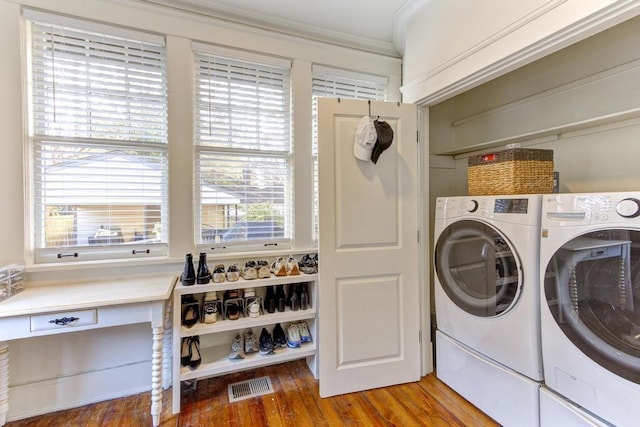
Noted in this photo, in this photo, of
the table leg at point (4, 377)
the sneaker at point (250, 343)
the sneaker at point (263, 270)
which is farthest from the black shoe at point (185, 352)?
the table leg at point (4, 377)

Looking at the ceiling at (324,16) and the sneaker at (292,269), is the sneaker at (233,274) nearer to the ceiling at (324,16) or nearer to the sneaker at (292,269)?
the sneaker at (292,269)

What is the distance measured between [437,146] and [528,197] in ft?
4.39

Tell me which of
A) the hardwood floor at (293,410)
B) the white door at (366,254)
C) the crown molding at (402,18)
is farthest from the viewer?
the crown molding at (402,18)

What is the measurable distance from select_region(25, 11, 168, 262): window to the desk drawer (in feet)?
1.65

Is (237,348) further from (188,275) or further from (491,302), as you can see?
(491,302)

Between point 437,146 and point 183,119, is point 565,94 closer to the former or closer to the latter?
point 437,146

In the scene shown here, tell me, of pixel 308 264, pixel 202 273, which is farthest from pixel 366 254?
pixel 202 273

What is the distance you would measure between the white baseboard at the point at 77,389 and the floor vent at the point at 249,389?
565 millimetres

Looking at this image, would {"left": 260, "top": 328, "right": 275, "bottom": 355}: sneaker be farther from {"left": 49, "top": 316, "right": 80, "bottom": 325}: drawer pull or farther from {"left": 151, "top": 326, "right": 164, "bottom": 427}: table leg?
{"left": 49, "top": 316, "right": 80, "bottom": 325}: drawer pull

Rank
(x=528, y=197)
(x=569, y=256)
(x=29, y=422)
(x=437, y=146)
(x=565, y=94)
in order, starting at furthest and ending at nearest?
1. (x=437, y=146)
2. (x=565, y=94)
3. (x=29, y=422)
4. (x=528, y=197)
5. (x=569, y=256)

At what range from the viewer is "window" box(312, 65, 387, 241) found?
2.31 m

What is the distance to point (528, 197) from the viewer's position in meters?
1.42

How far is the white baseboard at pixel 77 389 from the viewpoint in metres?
1.66

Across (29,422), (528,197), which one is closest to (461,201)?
(528,197)
